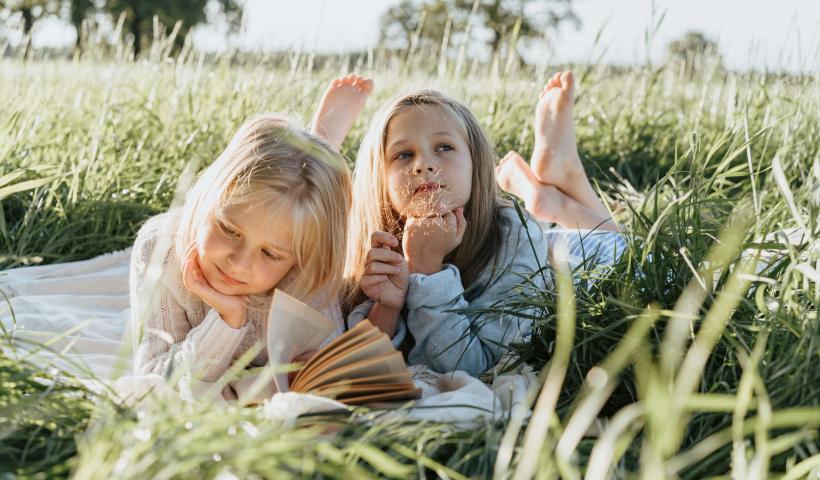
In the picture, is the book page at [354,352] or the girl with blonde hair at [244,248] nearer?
the book page at [354,352]

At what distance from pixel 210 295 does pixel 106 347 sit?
68 cm

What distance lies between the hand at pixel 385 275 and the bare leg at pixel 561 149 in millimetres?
1117

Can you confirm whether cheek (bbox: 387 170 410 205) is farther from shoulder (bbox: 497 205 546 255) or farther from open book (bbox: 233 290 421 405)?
open book (bbox: 233 290 421 405)

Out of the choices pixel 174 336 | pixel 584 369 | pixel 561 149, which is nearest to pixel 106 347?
pixel 174 336

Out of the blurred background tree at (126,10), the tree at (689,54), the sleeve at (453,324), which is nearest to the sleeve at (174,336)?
the sleeve at (453,324)

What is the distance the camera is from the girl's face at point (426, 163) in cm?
240

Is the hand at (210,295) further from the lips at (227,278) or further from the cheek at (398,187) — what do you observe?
the cheek at (398,187)

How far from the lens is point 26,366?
1.56 m

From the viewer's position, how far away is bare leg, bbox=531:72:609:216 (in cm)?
318

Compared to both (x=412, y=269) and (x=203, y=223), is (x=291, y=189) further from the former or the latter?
(x=412, y=269)

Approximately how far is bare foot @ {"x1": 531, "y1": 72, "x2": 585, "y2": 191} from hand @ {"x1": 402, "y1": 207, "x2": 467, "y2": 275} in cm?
92

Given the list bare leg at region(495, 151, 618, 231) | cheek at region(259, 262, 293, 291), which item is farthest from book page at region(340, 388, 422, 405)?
bare leg at region(495, 151, 618, 231)

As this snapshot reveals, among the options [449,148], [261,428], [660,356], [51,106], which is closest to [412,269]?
[449,148]

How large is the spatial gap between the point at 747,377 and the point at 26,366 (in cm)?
119
